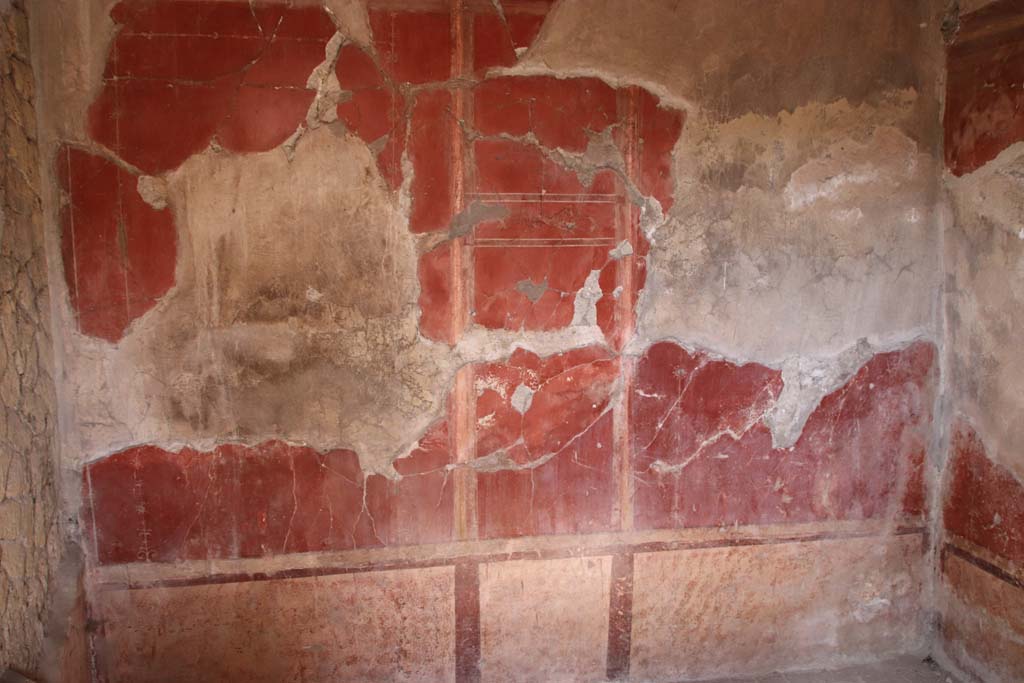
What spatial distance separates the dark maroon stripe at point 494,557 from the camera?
208 centimetres

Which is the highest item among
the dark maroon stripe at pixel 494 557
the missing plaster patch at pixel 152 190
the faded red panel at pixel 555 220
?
the missing plaster patch at pixel 152 190

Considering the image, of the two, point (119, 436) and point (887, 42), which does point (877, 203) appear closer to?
point (887, 42)

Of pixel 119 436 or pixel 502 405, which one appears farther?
pixel 502 405

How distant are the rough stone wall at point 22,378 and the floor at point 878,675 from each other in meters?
2.06

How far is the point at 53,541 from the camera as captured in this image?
189cm

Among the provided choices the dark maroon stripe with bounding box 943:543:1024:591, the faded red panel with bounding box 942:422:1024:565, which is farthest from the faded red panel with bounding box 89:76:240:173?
the dark maroon stripe with bounding box 943:543:1024:591

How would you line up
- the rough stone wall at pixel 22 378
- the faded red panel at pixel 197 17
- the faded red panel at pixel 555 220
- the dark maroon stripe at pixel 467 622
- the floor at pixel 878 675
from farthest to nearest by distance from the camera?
the floor at pixel 878 675, the dark maroon stripe at pixel 467 622, the faded red panel at pixel 555 220, the faded red panel at pixel 197 17, the rough stone wall at pixel 22 378

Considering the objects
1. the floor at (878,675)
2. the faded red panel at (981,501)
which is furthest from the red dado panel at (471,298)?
the floor at (878,675)

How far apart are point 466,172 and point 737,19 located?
954mm

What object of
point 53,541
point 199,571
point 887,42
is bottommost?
point 199,571

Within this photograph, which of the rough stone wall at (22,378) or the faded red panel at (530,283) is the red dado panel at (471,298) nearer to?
the faded red panel at (530,283)

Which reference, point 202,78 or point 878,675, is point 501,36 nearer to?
point 202,78

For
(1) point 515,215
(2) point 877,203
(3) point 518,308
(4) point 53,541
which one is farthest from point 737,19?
(4) point 53,541

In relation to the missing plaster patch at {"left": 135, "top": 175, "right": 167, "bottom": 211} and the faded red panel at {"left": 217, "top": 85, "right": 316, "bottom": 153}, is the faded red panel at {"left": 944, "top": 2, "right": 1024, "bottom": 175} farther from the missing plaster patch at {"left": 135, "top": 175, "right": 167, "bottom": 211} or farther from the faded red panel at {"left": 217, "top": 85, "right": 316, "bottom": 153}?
the missing plaster patch at {"left": 135, "top": 175, "right": 167, "bottom": 211}
